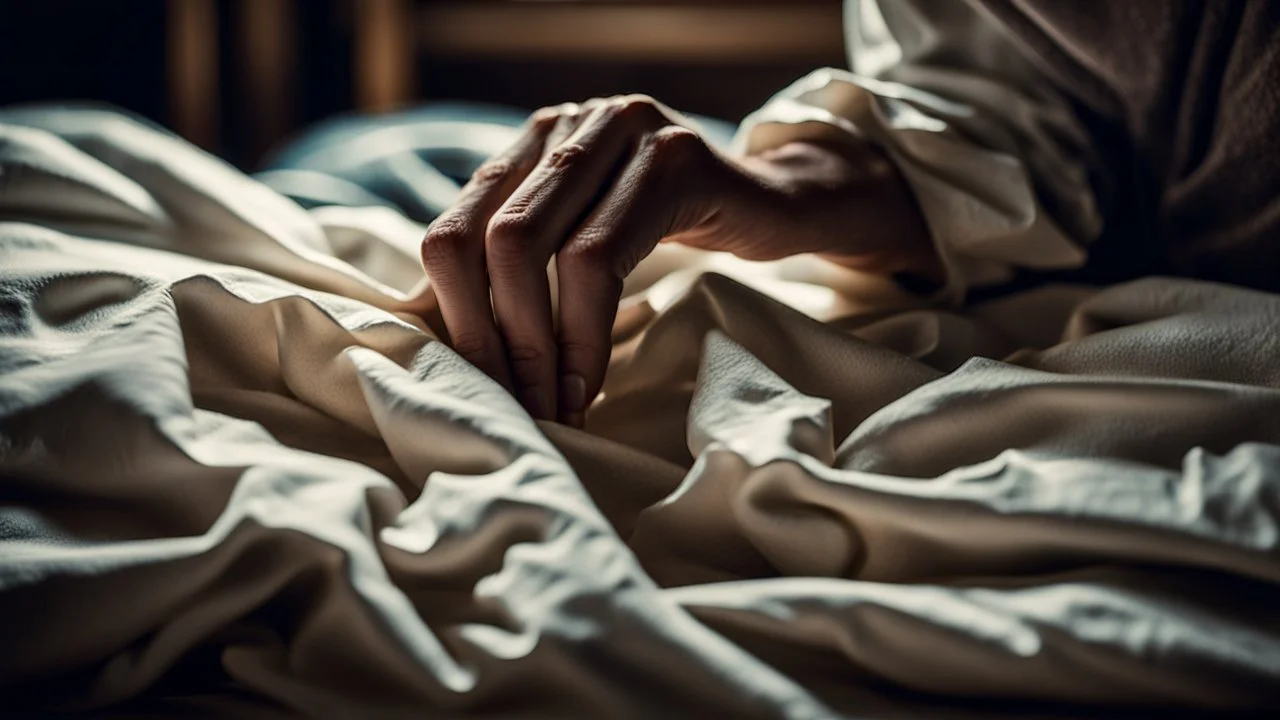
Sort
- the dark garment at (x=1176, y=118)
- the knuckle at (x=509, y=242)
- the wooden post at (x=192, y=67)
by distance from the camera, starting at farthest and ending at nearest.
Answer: the wooden post at (x=192, y=67) → the dark garment at (x=1176, y=118) → the knuckle at (x=509, y=242)

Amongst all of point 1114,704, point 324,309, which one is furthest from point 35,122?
point 1114,704

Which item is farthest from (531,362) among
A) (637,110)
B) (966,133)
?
(966,133)

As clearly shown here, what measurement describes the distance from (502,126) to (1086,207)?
48cm

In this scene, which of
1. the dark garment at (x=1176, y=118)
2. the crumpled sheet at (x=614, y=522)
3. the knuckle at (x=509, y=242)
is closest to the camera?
the crumpled sheet at (x=614, y=522)

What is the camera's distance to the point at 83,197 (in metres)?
0.50

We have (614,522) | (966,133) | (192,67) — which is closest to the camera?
(614,522)

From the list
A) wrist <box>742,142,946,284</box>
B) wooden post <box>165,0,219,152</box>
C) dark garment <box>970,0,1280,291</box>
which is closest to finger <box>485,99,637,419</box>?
wrist <box>742,142,946,284</box>

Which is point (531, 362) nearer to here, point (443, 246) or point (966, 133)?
point (443, 246)

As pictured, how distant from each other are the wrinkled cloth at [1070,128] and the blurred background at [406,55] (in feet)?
2.82

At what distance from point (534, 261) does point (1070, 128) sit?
0.35 meters

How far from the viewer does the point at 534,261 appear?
1.39ft

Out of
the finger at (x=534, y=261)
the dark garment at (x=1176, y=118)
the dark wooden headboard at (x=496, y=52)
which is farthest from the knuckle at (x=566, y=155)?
the dark wooden headboard at (x=496, y=52)

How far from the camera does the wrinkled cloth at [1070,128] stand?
557 mm

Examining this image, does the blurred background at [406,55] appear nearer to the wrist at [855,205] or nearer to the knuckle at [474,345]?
the wrist at [855,205]
